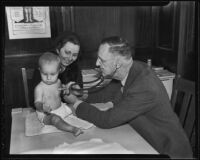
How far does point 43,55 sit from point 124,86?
33 centimetres

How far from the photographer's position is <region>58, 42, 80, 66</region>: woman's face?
2.91 feet

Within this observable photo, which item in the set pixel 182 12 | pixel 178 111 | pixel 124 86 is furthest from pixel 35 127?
pixel 182 12

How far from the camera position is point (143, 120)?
0.94 meters

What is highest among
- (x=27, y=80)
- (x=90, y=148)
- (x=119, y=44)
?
(x=119, y=44)

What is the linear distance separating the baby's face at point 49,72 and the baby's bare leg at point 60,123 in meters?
0.14

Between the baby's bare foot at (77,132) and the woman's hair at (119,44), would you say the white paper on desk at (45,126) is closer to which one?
the baby's bare foot at (77,132)

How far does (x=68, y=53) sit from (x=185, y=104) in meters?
0.50

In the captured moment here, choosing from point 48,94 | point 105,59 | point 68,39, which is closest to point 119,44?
point 105,59

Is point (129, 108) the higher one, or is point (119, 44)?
point (119, 44)

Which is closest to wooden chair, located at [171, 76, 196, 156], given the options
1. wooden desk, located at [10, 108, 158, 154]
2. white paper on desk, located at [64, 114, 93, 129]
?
wooden desk, located at [10, 108, 158, 154]

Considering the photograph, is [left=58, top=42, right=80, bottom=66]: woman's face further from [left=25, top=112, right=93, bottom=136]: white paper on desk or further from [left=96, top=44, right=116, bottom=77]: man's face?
[left=25, top=112, right=93, bottom=136]: white paper on desk

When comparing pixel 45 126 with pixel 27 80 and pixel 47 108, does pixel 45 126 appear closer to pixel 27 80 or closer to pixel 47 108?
pixel 47 108

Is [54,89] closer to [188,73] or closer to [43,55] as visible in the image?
[43,55]

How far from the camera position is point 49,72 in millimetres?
891
